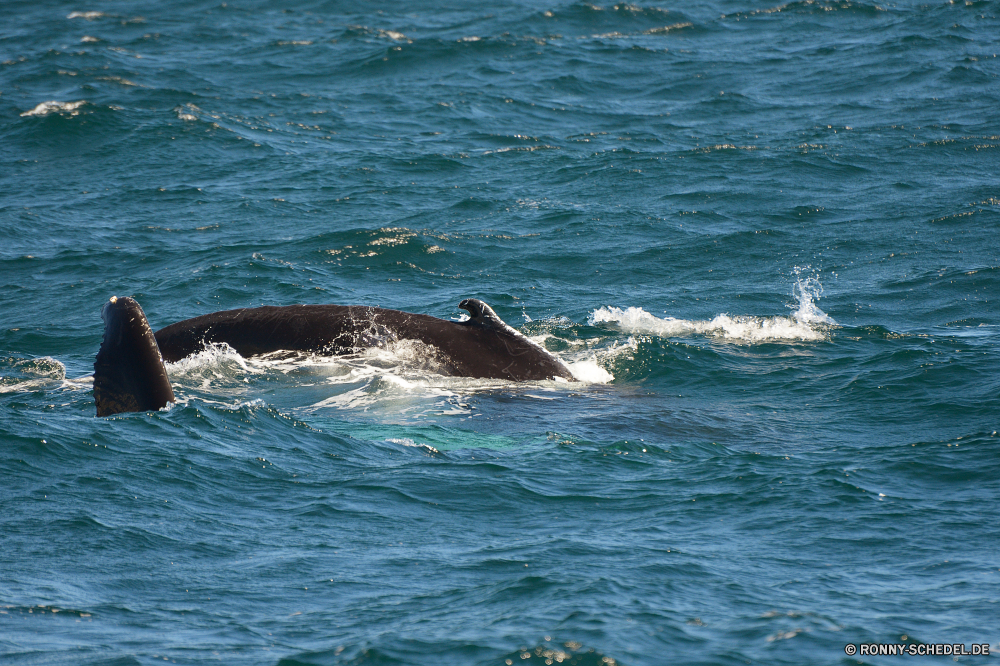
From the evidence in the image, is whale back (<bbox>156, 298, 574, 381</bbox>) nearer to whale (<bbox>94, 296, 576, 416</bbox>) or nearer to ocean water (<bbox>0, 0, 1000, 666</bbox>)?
whale (<bbox>94, 296, 576, 416</bbox>)

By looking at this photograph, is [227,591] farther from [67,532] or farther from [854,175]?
[854,175]

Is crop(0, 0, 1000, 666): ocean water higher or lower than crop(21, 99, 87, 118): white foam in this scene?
lower

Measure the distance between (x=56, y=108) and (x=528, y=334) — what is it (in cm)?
1643

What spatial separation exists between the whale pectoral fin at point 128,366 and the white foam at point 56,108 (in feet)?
57.0

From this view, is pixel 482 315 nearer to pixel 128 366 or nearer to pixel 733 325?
pixel 128 366

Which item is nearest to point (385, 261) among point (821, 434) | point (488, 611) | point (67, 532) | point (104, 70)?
point (821, 434)

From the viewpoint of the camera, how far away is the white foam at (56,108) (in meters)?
25.0

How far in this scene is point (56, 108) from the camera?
25.3 metres

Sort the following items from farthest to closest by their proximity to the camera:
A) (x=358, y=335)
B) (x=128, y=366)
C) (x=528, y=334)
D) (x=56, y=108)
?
(x=56, y=108), (x=528, y=334), (x=358, y=335), (x=128, y=366)

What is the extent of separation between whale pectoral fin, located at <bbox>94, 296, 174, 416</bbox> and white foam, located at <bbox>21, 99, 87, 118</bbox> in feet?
57.0

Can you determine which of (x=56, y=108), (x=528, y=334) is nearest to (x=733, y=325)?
(x=528, y=334)

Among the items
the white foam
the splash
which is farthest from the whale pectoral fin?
the white foam

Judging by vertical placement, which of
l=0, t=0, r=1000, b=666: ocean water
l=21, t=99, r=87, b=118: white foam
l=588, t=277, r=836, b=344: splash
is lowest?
l=588, t=277, r=836, b=344: splash

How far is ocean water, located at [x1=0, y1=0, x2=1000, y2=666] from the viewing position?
6.58 metres
